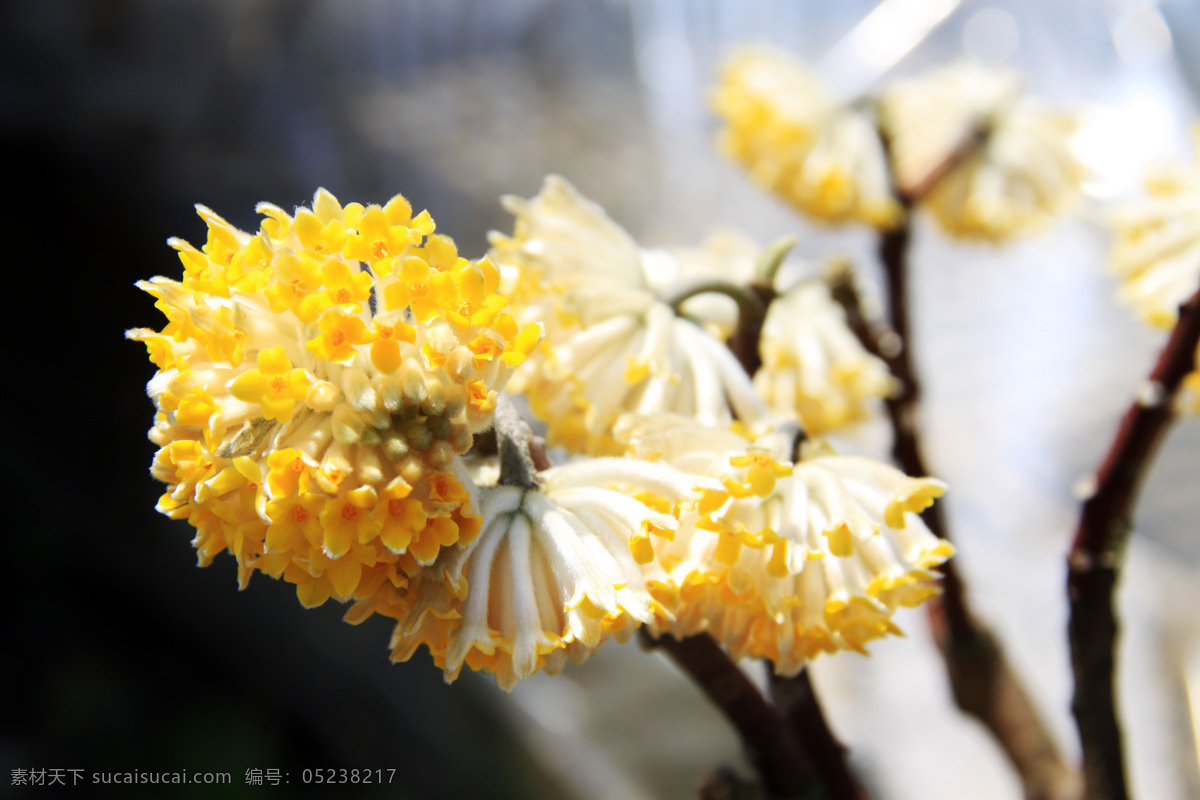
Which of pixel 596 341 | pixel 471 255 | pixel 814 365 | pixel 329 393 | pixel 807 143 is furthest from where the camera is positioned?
pixel 471 255

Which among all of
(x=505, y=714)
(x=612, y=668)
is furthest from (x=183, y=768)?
(x=612, y=668)

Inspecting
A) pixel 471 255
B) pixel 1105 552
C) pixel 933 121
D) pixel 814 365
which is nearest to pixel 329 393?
pixel 814 365

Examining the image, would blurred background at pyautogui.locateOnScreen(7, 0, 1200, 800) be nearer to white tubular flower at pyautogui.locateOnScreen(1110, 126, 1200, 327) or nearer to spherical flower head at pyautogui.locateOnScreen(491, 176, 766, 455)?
white tubular flower at pyautogui.locateOnScreen(1110, 126, 1200, 327)

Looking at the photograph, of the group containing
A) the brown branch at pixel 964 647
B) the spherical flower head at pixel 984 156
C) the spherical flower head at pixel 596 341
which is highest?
the spherical flower head at pixel 984 156

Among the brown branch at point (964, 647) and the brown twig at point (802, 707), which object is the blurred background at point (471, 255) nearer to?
the brown branch at point (964, 647)

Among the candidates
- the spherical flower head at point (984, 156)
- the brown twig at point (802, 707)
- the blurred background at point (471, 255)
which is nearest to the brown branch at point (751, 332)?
the brown twig at point (802, 707)

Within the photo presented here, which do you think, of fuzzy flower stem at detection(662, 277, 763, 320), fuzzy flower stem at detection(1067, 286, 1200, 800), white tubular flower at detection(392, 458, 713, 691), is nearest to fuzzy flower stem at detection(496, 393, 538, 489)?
white tubular flower at detection(392, 458, 713, 691)

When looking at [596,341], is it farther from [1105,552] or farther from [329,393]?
[1105,552]
